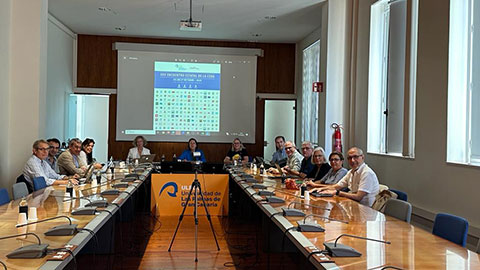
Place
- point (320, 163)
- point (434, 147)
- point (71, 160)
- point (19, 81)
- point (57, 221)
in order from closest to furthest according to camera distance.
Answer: point (57, 221) < point (434, 147) < point (320, 163) < point (19, 81) < point (71, 160)

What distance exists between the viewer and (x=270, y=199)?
3.97 meters

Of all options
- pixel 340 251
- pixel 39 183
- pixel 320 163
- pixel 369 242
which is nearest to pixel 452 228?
pixel 369 242

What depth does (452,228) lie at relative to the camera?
8.99ft

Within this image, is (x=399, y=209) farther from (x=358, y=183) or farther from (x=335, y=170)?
(x=335, y=170)

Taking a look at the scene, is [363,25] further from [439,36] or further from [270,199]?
[270,199]

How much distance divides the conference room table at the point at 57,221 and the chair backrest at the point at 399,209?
6.76ft

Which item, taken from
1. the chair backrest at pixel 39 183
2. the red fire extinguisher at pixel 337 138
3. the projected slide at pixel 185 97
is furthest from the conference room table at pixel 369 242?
the projected slide at pixel 185 97

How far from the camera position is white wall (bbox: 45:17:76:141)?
367 inches

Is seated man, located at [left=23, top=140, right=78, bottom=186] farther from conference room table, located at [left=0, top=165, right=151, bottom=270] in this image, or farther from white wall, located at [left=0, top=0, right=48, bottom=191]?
white wall, located at [left=0, top=0, right=48, bottom=191]

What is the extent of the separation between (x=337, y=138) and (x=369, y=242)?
5.06 meters

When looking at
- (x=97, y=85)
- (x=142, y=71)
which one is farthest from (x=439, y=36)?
(x=97, y=85)

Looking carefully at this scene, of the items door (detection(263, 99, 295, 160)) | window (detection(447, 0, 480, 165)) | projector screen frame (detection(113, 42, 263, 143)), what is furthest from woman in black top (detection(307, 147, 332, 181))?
door (detection(263, 99, 295, 160))

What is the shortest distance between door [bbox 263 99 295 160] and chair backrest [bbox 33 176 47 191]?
7.31 meters

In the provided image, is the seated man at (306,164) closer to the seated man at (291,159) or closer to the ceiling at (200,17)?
the seated man at (291,159)
